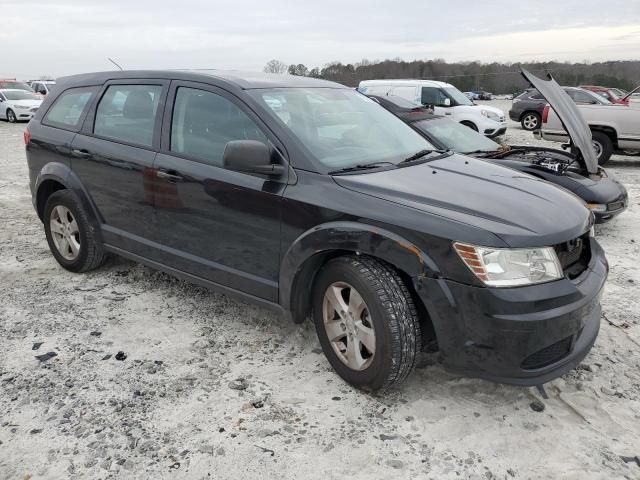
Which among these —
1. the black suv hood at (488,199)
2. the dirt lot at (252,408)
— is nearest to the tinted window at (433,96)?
the dirt lot at (252,408)

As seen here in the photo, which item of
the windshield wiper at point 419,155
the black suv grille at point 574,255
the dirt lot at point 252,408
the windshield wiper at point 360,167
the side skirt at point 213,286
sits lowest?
the dirt lot at point 252,408

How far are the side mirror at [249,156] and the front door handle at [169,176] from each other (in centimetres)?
67

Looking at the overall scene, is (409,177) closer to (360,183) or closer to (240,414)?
(360,183)

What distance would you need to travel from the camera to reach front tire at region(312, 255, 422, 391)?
2660 mm

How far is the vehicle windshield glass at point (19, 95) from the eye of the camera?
21.7 meters

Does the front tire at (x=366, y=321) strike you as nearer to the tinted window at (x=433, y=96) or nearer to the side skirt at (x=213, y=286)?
the side skirt at (x=213, y=286)

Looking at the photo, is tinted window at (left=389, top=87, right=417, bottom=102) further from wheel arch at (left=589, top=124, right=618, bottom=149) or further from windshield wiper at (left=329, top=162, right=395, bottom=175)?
windshield wiper at (left=329, top=162, right=395, bottom=175)

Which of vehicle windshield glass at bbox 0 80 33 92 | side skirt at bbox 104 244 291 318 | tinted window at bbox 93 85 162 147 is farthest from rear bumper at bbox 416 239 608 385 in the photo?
vehicle windshield glass at bbox 0 80 33 92

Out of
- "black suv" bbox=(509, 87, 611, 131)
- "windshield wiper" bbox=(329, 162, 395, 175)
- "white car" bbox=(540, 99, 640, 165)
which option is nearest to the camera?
"windshield wiper" bbox=(329, 162, 395, 175)

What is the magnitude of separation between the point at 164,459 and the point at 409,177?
1.93 metres

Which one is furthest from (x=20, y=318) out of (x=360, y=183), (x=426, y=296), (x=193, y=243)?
(x=426, y=296)

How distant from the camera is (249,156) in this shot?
295 centimetres

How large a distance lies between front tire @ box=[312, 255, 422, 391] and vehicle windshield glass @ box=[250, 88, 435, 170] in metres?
0.67

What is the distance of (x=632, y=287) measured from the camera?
4547 mm
